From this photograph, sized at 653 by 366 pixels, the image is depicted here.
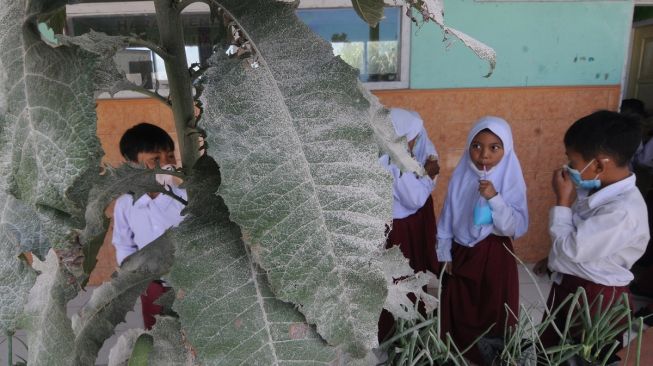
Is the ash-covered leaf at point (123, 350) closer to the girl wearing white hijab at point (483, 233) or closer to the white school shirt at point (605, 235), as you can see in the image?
the white school shirt at point (605, 235)

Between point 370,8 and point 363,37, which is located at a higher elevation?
point 363,37

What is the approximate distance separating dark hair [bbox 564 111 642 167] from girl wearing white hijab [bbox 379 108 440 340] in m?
0.65

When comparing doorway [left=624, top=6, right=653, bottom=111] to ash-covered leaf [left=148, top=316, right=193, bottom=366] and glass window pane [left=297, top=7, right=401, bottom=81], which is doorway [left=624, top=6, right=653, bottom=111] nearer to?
glass window pane [left=297, top=7, right=401, bottom=81]

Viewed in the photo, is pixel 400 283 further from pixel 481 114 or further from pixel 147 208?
pixel 481 114

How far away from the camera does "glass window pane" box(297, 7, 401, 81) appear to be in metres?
2.57

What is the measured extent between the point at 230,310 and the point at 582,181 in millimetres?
1555

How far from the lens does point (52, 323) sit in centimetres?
46

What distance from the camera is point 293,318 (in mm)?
439

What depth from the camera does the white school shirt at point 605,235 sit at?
1458 mm

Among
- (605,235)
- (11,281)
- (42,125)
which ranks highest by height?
(42,125)

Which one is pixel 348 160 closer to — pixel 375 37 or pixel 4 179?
pixel 4 179

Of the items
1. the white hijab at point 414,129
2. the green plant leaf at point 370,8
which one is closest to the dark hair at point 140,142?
the white hijab at point 414,129

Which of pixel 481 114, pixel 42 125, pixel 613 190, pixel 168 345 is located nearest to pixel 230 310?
pixel 168 345

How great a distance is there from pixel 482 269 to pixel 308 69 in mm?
1726
